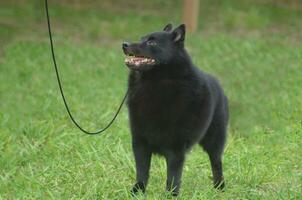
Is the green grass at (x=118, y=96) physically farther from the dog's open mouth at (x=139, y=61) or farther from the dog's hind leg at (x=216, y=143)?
the dog's open mouth at (x=139, y=61)

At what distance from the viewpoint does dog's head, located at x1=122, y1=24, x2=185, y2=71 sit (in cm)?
456

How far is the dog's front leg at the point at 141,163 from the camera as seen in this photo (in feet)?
15.4

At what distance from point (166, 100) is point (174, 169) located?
494mm

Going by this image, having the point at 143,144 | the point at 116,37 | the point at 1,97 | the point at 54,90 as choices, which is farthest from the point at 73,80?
the point at 143,144

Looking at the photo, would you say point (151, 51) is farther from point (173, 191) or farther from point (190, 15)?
point (190, 15)

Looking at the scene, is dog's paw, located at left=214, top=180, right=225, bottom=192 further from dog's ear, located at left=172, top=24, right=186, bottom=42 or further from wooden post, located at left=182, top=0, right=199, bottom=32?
wooden post, located at left=182, top=0, right=199, bottom=32

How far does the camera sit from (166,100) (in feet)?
15.2

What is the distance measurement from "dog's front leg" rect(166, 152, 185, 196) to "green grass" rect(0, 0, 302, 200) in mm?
92

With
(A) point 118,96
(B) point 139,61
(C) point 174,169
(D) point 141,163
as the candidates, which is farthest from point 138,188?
(A) point 118,96

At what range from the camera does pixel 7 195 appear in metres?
5.10

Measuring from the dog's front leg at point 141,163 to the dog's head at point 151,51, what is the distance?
57 cm

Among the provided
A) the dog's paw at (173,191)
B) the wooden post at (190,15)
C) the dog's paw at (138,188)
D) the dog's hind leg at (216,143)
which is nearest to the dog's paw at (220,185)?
the dog's hind leg at (216,143)

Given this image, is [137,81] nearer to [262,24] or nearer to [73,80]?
[73,80]

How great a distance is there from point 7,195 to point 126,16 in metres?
9.59
